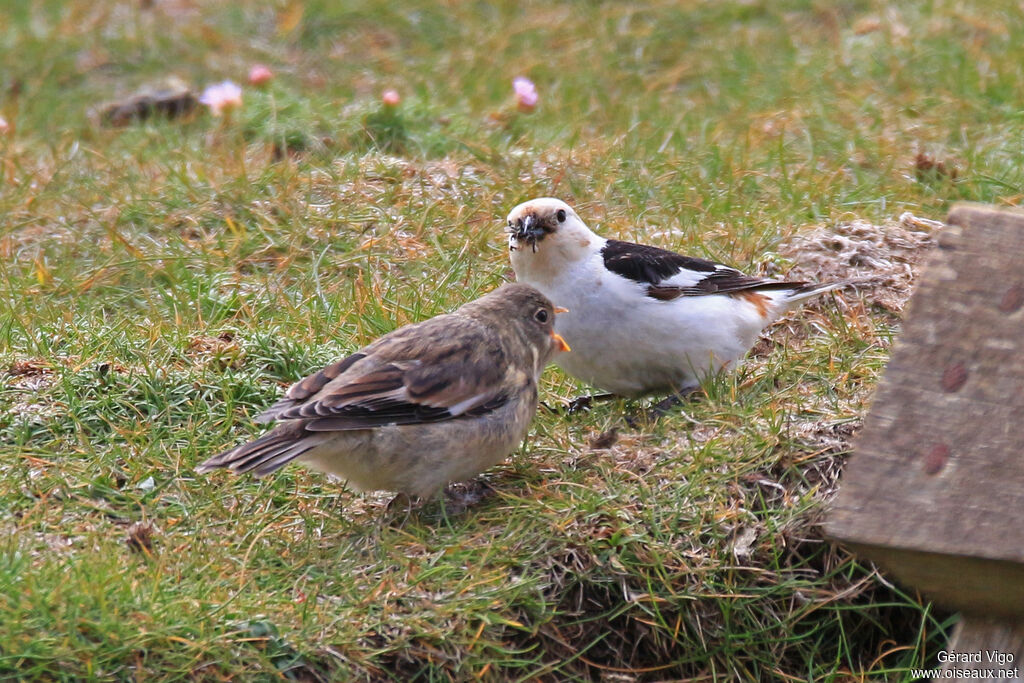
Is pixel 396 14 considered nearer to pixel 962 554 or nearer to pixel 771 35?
pixel 771 35

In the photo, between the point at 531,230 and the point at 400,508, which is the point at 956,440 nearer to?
the point at 400,508

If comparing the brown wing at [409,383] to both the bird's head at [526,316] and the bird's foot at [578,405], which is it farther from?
the bird's foot at [578,405]

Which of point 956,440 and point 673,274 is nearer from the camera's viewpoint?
point 956,440

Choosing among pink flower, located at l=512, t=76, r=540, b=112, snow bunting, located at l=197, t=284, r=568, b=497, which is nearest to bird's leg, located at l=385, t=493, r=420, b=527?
snow bunting, located at l=197, t=284, r=568, b=497

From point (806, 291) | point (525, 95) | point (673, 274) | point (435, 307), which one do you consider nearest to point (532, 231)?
point (673, 274)

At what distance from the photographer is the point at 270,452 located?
452 cm

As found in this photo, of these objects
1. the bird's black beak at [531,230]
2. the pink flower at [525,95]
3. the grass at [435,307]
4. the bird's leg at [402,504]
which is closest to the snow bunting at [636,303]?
the bird's black beak at [531,230]

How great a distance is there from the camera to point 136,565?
14.5 ft

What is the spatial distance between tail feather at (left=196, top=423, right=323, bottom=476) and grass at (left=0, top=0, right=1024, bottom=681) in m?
0.34

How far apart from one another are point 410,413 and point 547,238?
1.20m

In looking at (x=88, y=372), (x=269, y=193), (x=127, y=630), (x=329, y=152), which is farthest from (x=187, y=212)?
(x=127, y=630)

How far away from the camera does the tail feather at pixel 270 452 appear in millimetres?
4480

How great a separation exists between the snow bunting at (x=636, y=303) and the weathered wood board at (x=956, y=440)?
5.00ft

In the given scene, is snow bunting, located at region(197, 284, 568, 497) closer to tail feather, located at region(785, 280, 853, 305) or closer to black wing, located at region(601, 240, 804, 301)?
black wing, located at region(601, 240, 804, 301)
